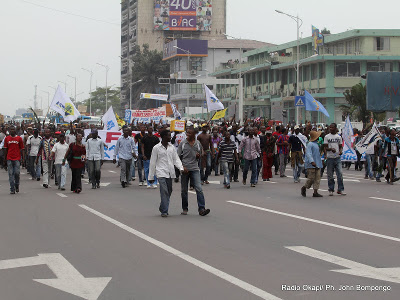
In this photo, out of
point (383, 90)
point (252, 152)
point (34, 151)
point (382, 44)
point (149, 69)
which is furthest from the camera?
point (149, 69)

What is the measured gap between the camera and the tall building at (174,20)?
5522 inches

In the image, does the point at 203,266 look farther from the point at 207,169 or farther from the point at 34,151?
the point at 34,151

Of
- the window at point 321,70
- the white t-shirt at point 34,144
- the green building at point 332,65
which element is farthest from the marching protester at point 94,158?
the window at point 321,70

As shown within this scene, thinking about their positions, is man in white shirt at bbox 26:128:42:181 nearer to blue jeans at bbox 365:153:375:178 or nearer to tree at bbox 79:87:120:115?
blue jeans at bbox 365:153:375:178

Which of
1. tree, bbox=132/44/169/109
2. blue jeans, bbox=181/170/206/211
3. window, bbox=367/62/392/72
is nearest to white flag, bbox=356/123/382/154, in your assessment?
blue jeans, bbox=181/170/206/211

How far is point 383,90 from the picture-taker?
3869cm

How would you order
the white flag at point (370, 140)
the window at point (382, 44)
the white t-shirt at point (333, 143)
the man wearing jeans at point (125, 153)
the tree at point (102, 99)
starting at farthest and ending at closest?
the tree at point (102, 99)
the window at point (382, 44)
the white flag at point (370, 140)
the man wearing jeans at point (125, 153)
the white t-shirt at point (333, 143)

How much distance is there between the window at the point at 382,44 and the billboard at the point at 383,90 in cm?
3323

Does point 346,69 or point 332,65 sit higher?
point 332,65

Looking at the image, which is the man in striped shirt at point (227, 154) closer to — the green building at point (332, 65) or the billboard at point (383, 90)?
the billboard at point (383, 90)

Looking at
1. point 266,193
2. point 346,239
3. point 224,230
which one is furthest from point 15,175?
point 346,239

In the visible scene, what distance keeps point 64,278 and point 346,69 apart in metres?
65.7

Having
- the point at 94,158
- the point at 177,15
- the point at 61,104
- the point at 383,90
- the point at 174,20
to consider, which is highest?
the point at 177,15

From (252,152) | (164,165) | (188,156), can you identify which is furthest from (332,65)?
(164,165)
